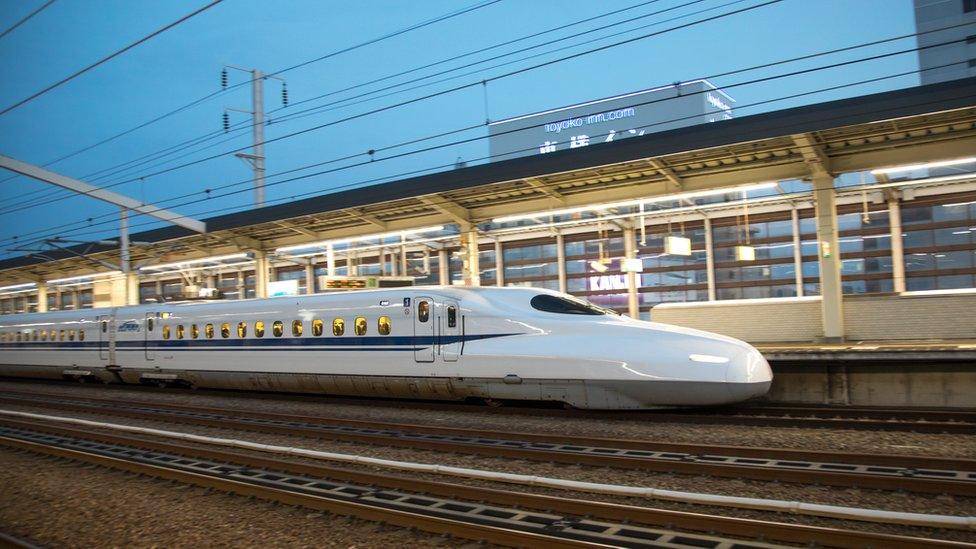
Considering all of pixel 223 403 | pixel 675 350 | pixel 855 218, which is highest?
pixel 855 218

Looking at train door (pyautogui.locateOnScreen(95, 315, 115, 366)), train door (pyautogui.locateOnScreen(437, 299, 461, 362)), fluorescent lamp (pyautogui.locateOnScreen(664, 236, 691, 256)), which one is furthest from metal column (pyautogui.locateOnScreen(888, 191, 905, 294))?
train door (pyautogui.locateOnScreen(95, 315, 115, 366))

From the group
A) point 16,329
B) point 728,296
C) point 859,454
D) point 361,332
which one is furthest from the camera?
point 16,329

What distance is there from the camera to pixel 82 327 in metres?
21.2

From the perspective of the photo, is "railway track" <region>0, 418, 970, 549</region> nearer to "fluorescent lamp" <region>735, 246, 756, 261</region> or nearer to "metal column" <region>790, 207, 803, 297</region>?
"fluorescent lamp" <region>735, 246, 756, 261</region>

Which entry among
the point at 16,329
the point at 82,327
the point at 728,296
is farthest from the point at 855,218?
the point at 16,329

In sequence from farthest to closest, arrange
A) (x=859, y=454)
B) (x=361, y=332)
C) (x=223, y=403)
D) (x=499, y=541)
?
(x=223, y=403), (x=361, y=332), (x=859, y=454), (x=499, y=541)

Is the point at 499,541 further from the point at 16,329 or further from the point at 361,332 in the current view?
the point at 16,329

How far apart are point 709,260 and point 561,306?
12083mm

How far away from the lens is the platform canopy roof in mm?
13789

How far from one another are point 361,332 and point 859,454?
29.4 ft

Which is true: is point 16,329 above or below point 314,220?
below

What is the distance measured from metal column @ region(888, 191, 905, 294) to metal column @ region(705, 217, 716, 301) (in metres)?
4.85

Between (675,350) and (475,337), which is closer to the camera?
(675,350)

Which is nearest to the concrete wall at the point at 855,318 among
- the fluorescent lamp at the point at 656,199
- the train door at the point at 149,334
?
the fluorescent lamp at the point at 656,199
